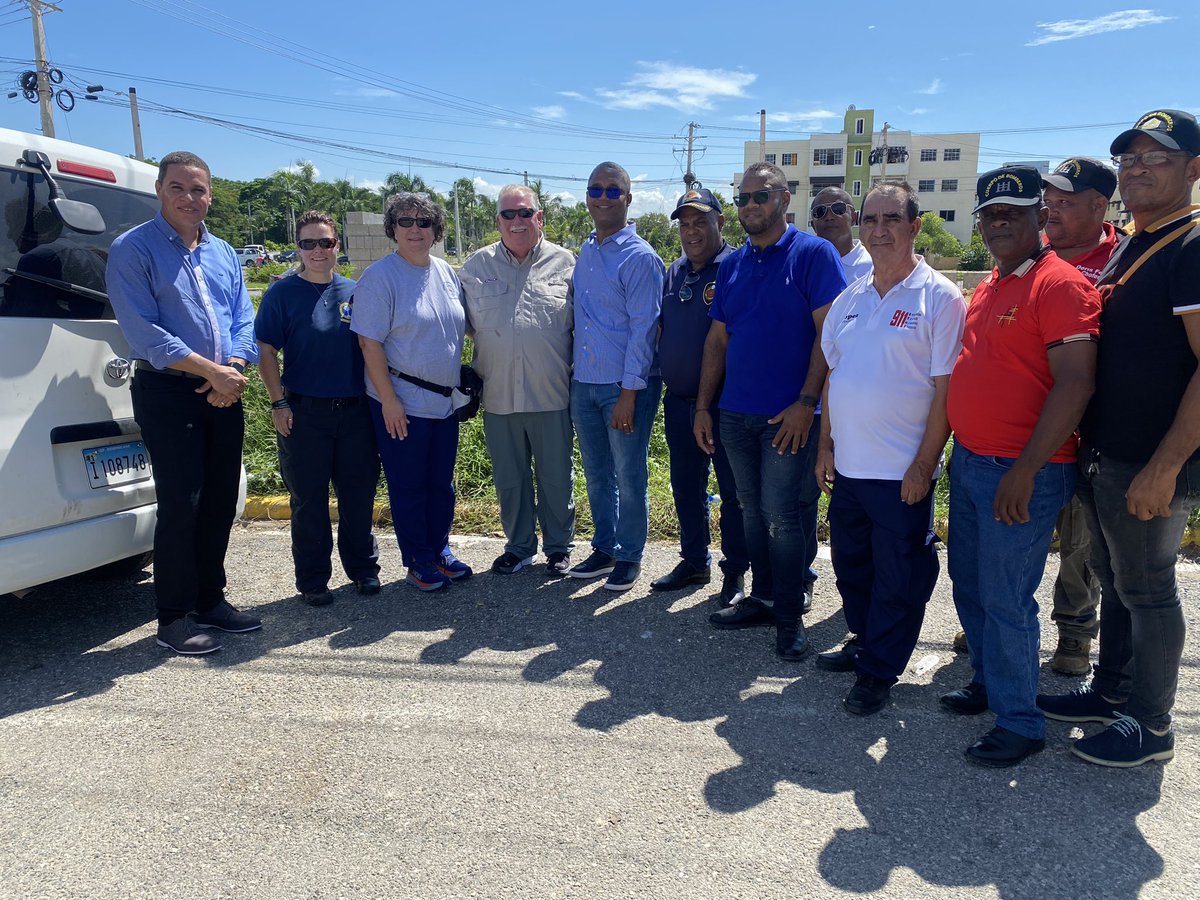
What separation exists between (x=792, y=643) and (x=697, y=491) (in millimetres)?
1105

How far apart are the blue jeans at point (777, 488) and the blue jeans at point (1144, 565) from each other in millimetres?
1180

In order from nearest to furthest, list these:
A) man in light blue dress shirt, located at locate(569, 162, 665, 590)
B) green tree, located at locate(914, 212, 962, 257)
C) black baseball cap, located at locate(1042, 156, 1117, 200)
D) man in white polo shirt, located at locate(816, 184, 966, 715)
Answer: man in white polo shirt, located at locate(816, 184, 966, 715) < black baseball cap, located at locate(1042, 156, 1117, 200) < man in light blue dress shirt, located at locate(569, 162, 665, 590) < green tree, located at locate(914, 212, 962, 257)

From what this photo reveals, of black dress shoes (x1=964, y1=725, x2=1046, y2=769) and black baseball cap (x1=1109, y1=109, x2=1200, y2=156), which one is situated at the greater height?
black baseball cap (x1=1109, y1=109, x2=1200, y2=156)

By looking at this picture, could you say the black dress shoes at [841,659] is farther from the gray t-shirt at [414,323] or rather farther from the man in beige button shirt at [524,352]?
the gray t-shirt at [414,323]

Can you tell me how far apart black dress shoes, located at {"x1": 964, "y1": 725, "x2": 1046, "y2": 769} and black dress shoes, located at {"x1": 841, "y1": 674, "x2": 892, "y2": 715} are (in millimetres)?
386

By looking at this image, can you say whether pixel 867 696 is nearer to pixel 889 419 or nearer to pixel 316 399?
pixel 889 419

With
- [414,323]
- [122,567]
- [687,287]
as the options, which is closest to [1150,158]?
[687,287]

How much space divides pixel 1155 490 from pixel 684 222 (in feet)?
8.10

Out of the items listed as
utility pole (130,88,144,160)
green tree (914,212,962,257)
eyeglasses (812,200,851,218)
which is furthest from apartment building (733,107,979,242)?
eyeglasses (812,200,851,218)

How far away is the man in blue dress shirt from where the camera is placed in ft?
12.0

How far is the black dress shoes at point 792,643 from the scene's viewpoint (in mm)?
3795

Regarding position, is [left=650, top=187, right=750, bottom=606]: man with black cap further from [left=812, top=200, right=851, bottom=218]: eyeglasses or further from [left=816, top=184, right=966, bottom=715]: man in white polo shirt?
[left=816, top=184, right=966, bottom=715]: man in white polo shirt

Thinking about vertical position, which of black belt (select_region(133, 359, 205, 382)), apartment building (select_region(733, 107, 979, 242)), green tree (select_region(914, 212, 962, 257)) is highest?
apartment building (select_region(733, 107, 979, 242))

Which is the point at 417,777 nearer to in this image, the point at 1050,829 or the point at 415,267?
the point at 1050,829
